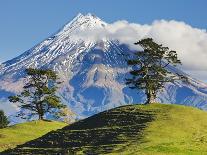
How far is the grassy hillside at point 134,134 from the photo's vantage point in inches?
2869

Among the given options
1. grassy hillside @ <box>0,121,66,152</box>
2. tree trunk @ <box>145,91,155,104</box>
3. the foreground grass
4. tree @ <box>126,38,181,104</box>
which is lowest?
the foreground grass

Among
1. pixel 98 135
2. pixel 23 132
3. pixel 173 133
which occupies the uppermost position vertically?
pixel 23 132

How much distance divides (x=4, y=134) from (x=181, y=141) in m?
45.4

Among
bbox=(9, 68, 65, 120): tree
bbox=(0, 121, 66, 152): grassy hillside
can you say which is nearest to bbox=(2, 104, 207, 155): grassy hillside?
bbox=(0, 121, 66, 152): grassy hillside

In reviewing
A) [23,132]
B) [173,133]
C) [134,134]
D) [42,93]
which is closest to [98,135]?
[134,134]

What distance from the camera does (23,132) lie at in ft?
373

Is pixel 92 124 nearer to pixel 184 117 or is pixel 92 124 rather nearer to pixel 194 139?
pixel 184 117

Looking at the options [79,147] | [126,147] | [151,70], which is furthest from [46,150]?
[151,70]

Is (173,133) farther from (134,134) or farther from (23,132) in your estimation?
(23,132)

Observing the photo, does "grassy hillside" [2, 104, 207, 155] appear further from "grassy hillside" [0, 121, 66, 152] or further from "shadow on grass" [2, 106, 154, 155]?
"grassy hillside" [0, 121, 66, 152]

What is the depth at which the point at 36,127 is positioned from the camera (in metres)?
120

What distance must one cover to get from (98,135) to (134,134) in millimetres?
6089

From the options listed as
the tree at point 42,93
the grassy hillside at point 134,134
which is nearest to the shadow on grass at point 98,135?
the grassy hillside at point 134,134

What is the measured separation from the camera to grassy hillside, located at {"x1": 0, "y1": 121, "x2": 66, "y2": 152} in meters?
103
